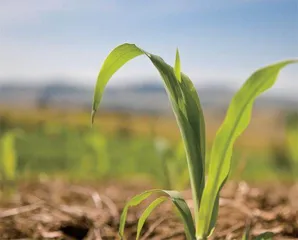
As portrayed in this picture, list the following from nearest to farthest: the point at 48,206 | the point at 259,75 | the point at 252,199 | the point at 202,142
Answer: the point at 259,75 → the point at 202,142 → the point at 48,206 → the point at 252,199

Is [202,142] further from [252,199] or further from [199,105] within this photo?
[252,199]

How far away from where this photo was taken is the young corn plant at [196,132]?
1.02 metres

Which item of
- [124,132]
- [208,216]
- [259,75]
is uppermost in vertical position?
[259,75]

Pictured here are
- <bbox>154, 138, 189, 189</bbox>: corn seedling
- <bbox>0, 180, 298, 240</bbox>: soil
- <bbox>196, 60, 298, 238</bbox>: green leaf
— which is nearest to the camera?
<bbox>196, 60, 298, 238</bbox>: green leaf

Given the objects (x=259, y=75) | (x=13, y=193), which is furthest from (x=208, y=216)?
(x=13, y=193)

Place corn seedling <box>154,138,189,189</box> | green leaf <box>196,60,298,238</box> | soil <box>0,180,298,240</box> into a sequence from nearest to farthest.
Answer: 1. green leaf <box>196,60,298,238</box>
2. soil <box>0,180,298,240</box>
3. corn seedling <box>154,138,189,189</box>

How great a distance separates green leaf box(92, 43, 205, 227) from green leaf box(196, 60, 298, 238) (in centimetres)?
3

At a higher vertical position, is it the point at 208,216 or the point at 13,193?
the point at 208,216

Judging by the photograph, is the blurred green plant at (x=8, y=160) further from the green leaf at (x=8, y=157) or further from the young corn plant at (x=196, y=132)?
the young corn plant at (x=196, y=132)

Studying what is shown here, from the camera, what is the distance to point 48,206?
167 cm

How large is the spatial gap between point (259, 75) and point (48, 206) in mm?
884

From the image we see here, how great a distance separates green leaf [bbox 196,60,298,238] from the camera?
3.22 feet

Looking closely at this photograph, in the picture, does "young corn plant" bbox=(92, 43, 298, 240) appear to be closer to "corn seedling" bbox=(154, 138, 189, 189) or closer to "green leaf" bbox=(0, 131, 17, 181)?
"corn seedling" bbox=(154, 138, 189, 189)

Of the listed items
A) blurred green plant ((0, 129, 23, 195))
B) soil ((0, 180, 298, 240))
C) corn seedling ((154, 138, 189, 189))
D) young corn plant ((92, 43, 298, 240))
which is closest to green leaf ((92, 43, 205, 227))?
young corn plant ((92, 43, 298, 240))
